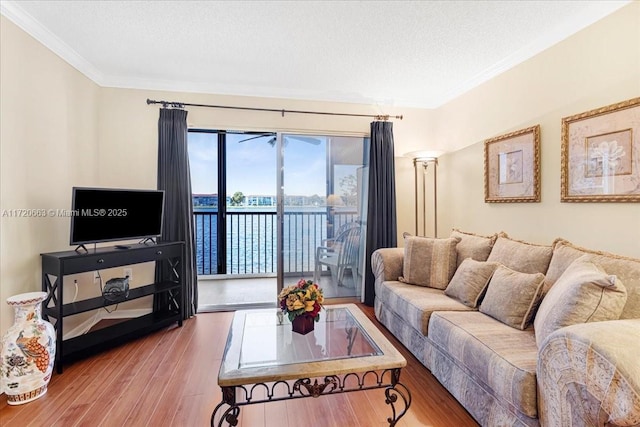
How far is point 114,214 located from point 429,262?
2.83 m

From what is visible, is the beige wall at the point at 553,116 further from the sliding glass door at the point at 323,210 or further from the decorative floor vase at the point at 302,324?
the decorative floor vase at the point at 302,324

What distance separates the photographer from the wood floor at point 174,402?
1.75 m

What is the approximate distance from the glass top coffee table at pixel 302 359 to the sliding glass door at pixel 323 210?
55.7 inches

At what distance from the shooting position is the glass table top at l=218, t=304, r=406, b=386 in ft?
4.87

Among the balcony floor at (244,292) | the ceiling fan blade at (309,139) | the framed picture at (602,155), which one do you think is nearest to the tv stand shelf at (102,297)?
the balcony floor at (244,292)

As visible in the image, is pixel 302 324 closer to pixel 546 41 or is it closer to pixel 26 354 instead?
pixel 26 354

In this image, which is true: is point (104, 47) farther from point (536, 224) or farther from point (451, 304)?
point (536, 224)

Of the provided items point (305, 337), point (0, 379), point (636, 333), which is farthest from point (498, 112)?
point (0, 379)

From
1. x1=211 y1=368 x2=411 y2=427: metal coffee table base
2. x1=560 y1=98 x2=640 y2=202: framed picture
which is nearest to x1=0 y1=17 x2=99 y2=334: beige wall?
x1=211 y1=368 x2=411 y2=427: metal coffee table base

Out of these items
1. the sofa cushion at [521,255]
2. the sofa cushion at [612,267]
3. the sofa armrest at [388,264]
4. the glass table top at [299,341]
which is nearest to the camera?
the sofa cushion at [612,267]

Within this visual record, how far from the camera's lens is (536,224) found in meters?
2.60

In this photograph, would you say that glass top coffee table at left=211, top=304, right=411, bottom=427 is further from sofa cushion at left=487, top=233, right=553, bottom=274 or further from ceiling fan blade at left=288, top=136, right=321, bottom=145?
ceiling fan blade at left=288, top=136, right=321, bottom=145

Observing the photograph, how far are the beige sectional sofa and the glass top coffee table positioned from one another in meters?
0.43

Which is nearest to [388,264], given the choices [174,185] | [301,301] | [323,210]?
[323,210]
